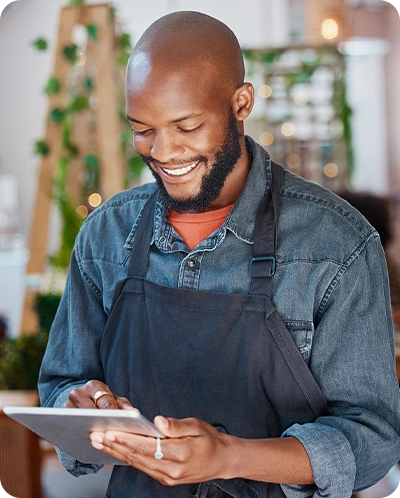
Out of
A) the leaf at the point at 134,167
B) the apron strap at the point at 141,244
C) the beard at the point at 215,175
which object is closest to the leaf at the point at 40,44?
the leaf at the point at 134,167

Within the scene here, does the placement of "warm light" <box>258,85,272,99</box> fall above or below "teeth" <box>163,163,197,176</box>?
above

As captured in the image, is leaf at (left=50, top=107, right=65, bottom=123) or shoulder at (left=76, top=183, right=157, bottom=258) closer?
shoulder at (left=76, top=183, right=157, bottom=258)

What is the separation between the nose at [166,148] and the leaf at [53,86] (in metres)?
2.91

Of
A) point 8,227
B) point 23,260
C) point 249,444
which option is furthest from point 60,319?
point 8,227

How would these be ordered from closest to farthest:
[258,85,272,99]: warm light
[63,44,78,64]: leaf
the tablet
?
the tablet
[63,44,78,64]: leaf
[258,85,272,99]: warm light

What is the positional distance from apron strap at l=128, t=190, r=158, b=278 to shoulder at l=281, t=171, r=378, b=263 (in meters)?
0.28

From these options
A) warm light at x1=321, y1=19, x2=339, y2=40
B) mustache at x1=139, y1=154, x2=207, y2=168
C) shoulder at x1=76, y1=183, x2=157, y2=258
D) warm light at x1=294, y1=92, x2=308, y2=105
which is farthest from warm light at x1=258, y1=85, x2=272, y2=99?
mustache at x1=139, y1=154, x2=207, y2=168

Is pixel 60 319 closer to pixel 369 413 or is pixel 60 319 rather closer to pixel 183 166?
pixel 183 166

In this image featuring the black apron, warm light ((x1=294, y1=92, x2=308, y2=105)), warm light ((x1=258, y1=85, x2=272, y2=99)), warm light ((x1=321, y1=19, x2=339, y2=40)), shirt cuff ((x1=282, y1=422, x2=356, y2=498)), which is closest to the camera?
shirt cuff ((x1=282, y1=422, x2=356, y2=498))

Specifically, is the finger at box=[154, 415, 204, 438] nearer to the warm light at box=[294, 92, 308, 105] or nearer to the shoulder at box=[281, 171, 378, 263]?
the shoulder at box=[281, 171, 378, 263]

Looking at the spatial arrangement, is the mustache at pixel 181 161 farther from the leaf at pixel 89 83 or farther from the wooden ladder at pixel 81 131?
the leaf at pixel 89 83

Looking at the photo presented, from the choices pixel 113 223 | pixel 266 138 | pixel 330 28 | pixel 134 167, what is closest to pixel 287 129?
pixel 266 138

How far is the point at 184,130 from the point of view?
1.50 m

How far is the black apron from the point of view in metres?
1.53
